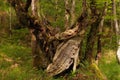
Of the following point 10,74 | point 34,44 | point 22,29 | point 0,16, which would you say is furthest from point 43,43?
point 0,16

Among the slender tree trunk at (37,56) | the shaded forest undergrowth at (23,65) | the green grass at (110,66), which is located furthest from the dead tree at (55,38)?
the green grass at (110,66)

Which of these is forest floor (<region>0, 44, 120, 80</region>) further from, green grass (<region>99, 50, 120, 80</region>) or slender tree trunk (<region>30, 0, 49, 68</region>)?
slender tree trunk (<region>30, 0, 49, 68</region>)

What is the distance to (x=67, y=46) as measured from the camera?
9219 millimetres

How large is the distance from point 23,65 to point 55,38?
1910 mm

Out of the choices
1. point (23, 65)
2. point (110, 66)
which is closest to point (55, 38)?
point (23, 65)

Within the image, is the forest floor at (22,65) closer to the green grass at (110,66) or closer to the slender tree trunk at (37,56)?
the green grass at (110,66)

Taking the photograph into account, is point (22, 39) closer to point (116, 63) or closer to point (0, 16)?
point (0, 16)

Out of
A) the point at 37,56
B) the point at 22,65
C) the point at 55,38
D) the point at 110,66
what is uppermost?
the point at 55,38

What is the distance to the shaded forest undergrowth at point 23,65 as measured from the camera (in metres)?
8.98

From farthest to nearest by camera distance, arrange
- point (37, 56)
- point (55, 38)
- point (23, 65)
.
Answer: point (23, 65) → point (37, 56) → point (55, 38)

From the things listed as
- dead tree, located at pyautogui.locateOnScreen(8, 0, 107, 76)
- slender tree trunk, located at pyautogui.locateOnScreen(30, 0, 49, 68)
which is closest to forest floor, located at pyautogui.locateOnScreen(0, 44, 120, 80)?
slender tree trunk, located at pyautogui.locateOnScreen(30, 0, 49, 68)

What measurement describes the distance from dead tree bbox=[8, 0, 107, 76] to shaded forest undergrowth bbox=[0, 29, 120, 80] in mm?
437

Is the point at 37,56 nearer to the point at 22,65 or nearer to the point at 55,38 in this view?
the point at 22,65

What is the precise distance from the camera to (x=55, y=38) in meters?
9.20
